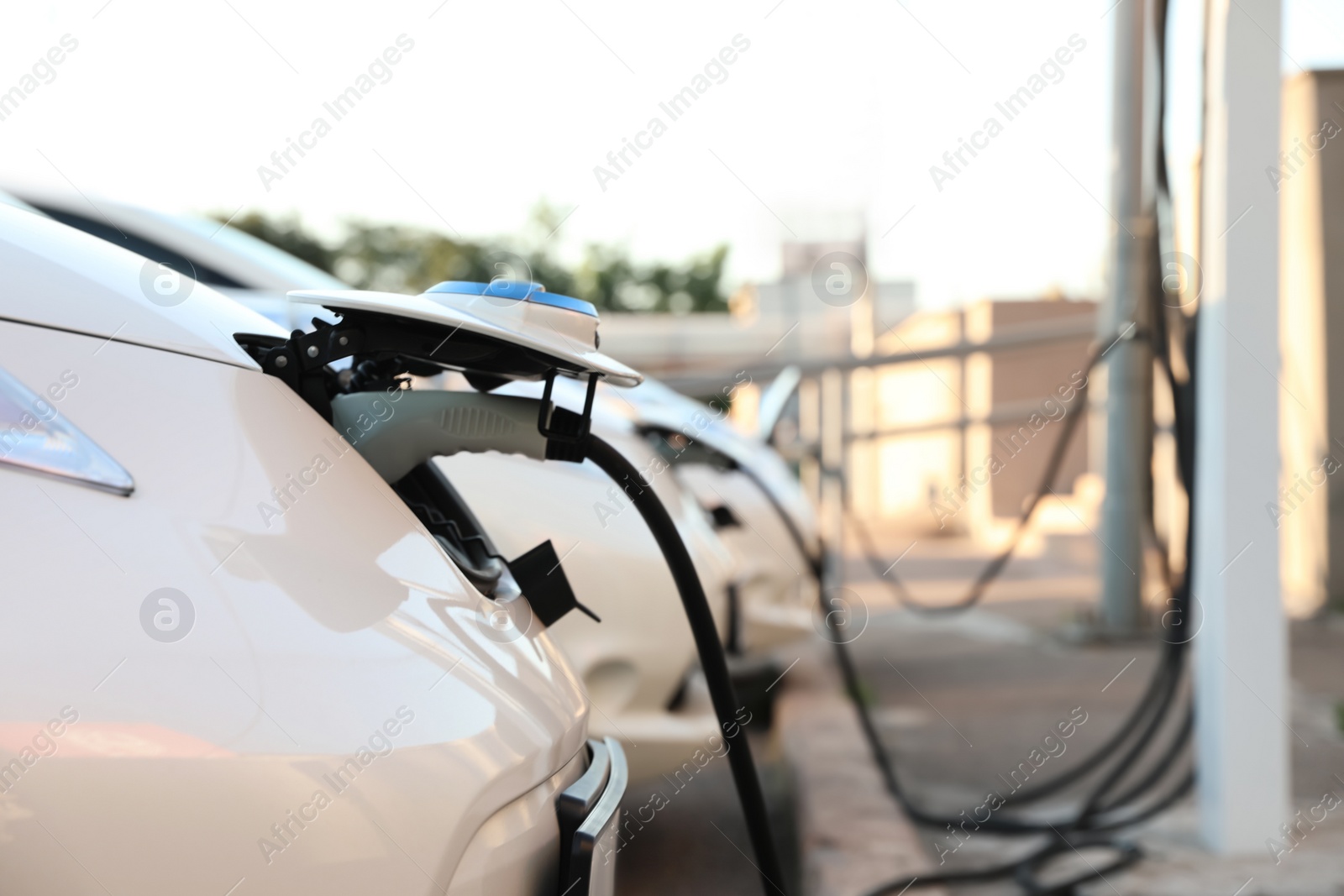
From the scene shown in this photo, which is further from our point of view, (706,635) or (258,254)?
(258,254)

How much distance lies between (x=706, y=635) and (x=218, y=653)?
1.97 ft

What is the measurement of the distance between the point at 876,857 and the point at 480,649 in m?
1.41

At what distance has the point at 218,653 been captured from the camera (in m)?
0.84

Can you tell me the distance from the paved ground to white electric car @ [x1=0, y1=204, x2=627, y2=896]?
1.44 metres

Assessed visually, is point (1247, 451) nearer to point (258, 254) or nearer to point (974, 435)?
point (258, 254)

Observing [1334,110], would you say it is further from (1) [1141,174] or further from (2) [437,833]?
(2) [437,833]

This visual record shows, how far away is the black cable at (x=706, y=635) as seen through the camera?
1.20 m

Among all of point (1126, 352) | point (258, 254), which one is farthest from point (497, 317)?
point (1126, 352)

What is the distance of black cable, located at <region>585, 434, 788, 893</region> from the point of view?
120cm

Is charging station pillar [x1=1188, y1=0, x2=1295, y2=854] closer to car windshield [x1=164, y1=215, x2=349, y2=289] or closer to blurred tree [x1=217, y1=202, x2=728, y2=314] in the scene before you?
car windshield [x1=164, y1=215, x2=349, y2=289]

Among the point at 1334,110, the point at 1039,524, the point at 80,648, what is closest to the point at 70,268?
the point at 80,648

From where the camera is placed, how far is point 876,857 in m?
2.10

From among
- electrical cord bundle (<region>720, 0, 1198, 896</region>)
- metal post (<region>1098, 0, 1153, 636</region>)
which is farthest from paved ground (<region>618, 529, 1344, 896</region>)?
metal post (<region>1098, 0, 1153, 636</region>)

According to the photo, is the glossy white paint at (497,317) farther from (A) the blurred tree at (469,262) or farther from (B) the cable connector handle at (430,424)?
(A) the blurred tree at (469,262)
